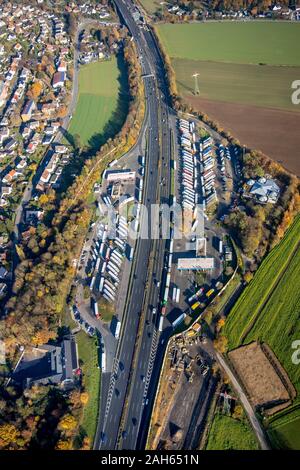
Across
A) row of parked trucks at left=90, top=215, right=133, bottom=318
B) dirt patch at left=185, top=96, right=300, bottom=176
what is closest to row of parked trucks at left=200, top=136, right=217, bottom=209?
dirt patch at left=185, top=96, right=300, bottom=176

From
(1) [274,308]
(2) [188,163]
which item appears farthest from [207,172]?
(1) [274,308]

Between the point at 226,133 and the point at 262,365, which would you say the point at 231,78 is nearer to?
the point at 226,133

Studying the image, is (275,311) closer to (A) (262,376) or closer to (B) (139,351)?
(A) (262,376)

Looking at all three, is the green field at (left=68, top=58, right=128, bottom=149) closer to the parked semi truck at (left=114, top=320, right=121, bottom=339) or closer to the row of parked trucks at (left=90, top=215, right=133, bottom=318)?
the row of parked trucks at (left=90, top=215, right=133, bottom=318)

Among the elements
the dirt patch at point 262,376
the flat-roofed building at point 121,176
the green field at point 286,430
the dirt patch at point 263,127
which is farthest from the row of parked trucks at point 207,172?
the green field at point 286,430

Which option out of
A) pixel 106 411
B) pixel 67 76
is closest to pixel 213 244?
pixel 106 411

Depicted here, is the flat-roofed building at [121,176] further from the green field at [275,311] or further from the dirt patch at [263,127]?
the green field at [275,311]
